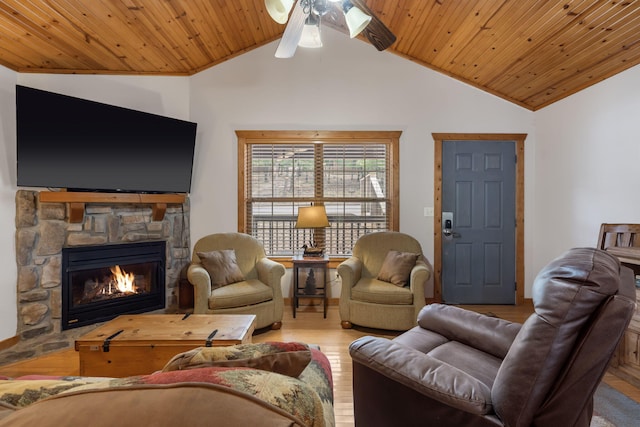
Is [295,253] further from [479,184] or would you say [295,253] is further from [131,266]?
[479,184]

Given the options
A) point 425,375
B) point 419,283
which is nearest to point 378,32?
point 425,375

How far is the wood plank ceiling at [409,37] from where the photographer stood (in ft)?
8.29

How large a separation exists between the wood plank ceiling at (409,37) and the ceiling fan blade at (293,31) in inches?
42.2

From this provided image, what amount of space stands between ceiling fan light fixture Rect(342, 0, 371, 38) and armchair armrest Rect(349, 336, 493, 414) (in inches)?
71.7

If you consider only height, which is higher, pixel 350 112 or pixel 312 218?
pixel 350 112

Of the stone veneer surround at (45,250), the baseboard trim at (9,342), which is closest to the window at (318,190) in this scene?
the stone veneer surround at (45,250)

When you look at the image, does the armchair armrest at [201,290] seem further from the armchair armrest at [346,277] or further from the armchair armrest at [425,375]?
the armchair armrest at [425,375]

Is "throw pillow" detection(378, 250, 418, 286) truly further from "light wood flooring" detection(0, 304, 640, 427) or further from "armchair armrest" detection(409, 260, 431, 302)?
"light wood flooring" detection(0, 304, 640, 427)

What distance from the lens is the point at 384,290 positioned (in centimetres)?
315

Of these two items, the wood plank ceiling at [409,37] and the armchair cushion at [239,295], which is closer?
the wood plank ceiling at [409,37]

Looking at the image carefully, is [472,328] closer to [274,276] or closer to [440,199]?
[274,276]


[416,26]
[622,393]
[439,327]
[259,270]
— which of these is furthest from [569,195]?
[259,270]

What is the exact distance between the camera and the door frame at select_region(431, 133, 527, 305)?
398 centimetres

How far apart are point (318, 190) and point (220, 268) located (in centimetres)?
153
